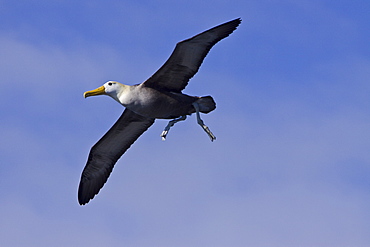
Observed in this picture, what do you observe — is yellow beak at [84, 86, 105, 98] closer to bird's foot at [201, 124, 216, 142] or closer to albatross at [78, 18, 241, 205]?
albatross at [78, 18, 241, 205]

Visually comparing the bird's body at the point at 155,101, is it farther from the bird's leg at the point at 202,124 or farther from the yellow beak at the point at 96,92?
the yellow beak at the point at 96,92

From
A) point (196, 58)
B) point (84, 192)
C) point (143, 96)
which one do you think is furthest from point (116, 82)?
point (84, 192)

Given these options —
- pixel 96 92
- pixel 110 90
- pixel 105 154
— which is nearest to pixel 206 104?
pixel 110 90

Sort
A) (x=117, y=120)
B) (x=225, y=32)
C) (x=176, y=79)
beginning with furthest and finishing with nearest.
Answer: (x=117, y=120) < (x=176, y=79) < (x=225, y=32)

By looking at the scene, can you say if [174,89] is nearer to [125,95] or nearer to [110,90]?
[125,95]

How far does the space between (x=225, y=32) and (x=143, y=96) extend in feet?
7.61

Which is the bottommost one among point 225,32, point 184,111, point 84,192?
point 84,192

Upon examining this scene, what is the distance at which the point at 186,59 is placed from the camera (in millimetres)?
15664

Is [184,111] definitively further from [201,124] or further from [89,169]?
[89,169]

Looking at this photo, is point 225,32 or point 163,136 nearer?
point 225,32

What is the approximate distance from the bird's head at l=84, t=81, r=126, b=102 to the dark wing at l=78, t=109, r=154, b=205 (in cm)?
120

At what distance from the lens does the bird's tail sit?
52.5 ft

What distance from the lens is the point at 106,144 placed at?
18422 millimetres

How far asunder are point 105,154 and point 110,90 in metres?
2.62
